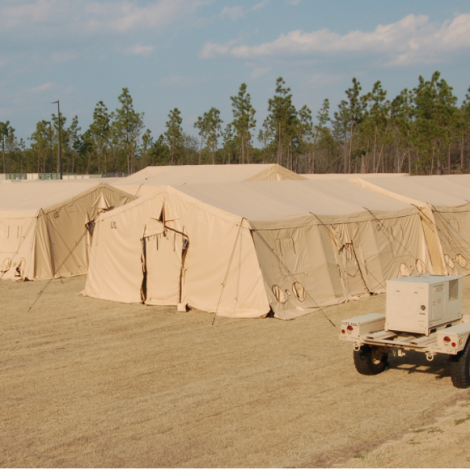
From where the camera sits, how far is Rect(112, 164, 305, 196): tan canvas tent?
26.6m

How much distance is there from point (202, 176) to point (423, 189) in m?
11.9

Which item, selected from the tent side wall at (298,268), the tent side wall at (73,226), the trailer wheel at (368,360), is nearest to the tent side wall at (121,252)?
the tent side wall at (298,268)

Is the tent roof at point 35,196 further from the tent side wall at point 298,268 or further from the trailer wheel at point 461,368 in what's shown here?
the trailer wheel at point 461,368

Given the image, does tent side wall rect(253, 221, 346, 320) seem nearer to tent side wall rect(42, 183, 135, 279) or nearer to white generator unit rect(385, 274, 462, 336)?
white generator unit rect(385, 274, 462, 336)

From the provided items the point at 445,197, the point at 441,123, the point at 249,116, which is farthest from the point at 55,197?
the point at 249,116

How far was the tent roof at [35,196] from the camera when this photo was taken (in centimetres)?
1797

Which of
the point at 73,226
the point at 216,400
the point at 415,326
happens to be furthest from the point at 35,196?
the point at 415,326

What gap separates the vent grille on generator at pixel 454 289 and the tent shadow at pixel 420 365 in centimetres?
98

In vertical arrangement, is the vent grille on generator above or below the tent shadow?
above

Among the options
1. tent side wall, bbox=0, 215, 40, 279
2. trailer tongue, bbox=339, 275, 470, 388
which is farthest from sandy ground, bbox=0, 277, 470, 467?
tent side wall, bbox=0, 215, 40, 279

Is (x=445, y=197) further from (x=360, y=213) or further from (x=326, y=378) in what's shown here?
(x=326, y=378)

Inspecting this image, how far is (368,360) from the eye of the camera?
777 centimetres

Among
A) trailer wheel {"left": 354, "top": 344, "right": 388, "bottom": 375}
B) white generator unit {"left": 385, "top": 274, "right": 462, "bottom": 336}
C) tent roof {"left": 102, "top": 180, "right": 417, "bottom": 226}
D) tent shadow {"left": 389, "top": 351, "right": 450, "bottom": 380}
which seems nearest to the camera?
white generator unit {"left": 385, "top": 274, "right": 462, "bottom": 336}

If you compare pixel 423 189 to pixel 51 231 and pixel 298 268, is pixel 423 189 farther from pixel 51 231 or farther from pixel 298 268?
pixel 51 231
